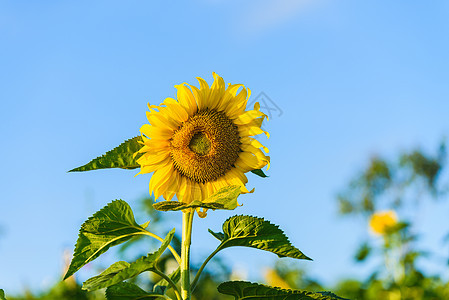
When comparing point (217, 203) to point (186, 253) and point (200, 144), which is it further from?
point (200, 144)

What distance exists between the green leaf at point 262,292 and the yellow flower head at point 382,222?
4.89m

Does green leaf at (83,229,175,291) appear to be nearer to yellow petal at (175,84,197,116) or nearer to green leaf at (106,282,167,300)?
green leaf at (106,282,167,300)

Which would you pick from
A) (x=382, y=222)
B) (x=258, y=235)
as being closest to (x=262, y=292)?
(x=258, y=235)

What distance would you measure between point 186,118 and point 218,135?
5.8 inches

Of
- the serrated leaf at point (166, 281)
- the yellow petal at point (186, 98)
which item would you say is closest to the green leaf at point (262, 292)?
the serrated leaf at point (166, 281)

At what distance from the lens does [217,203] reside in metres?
1.40

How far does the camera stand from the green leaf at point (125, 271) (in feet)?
4.46

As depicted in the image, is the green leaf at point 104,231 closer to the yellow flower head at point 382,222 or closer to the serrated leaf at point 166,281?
the serrated leaf at point 166,281

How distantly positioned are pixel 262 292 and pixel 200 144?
2.02 ft

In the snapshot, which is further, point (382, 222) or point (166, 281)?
point (382, 222)

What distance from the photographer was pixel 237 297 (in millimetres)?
1668

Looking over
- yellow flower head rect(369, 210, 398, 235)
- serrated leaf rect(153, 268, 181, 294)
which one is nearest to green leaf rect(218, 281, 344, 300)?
serrated leaf rect(153, 268, 181, 294)

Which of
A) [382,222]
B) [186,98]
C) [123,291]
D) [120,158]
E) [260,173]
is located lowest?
[123,291]

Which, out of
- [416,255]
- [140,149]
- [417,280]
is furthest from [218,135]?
[416,255]
